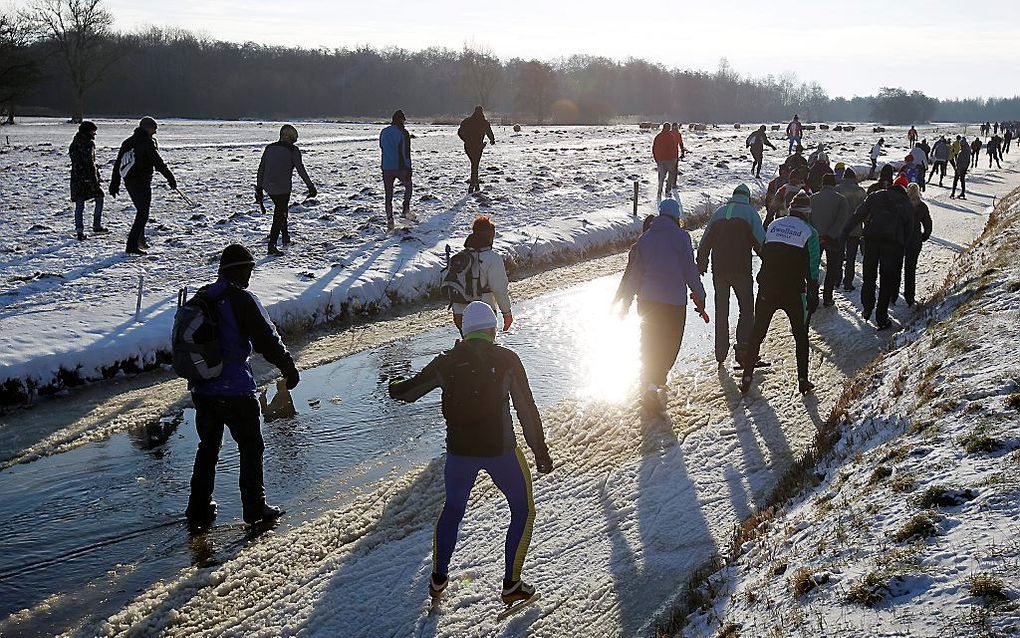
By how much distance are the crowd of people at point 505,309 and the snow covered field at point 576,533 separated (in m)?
0.29

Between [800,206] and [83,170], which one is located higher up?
[83,170]

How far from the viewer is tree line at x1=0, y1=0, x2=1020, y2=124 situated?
3091 inches

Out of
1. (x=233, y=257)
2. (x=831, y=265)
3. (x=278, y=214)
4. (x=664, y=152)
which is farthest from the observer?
(x=664, y=152)

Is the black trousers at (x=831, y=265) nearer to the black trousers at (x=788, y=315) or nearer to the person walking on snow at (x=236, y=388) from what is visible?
the black trousers at (x=788, y=315)

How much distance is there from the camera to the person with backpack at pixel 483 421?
191 inches

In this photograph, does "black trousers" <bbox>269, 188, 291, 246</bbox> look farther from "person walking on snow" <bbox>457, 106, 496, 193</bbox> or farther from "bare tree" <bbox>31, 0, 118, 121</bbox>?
"bare tree" <bbox>31, 0, 118, 121</bbox>

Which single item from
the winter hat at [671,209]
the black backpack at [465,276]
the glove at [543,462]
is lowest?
the glove at [543,462]

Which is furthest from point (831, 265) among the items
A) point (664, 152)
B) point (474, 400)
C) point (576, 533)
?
→ point (664, 152)

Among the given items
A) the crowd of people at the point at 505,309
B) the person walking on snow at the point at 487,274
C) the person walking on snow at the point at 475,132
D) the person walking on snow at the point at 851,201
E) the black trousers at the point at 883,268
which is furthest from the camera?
the person walking on snow at the point at 475,132

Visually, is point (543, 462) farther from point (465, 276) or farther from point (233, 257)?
point (465, 276)

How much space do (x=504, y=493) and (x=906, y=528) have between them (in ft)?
7.25

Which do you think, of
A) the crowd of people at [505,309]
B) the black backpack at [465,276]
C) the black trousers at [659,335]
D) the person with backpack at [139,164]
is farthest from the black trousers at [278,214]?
the black trousers at [659,335]

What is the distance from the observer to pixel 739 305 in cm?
959

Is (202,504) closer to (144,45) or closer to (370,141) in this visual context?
(370,141)
